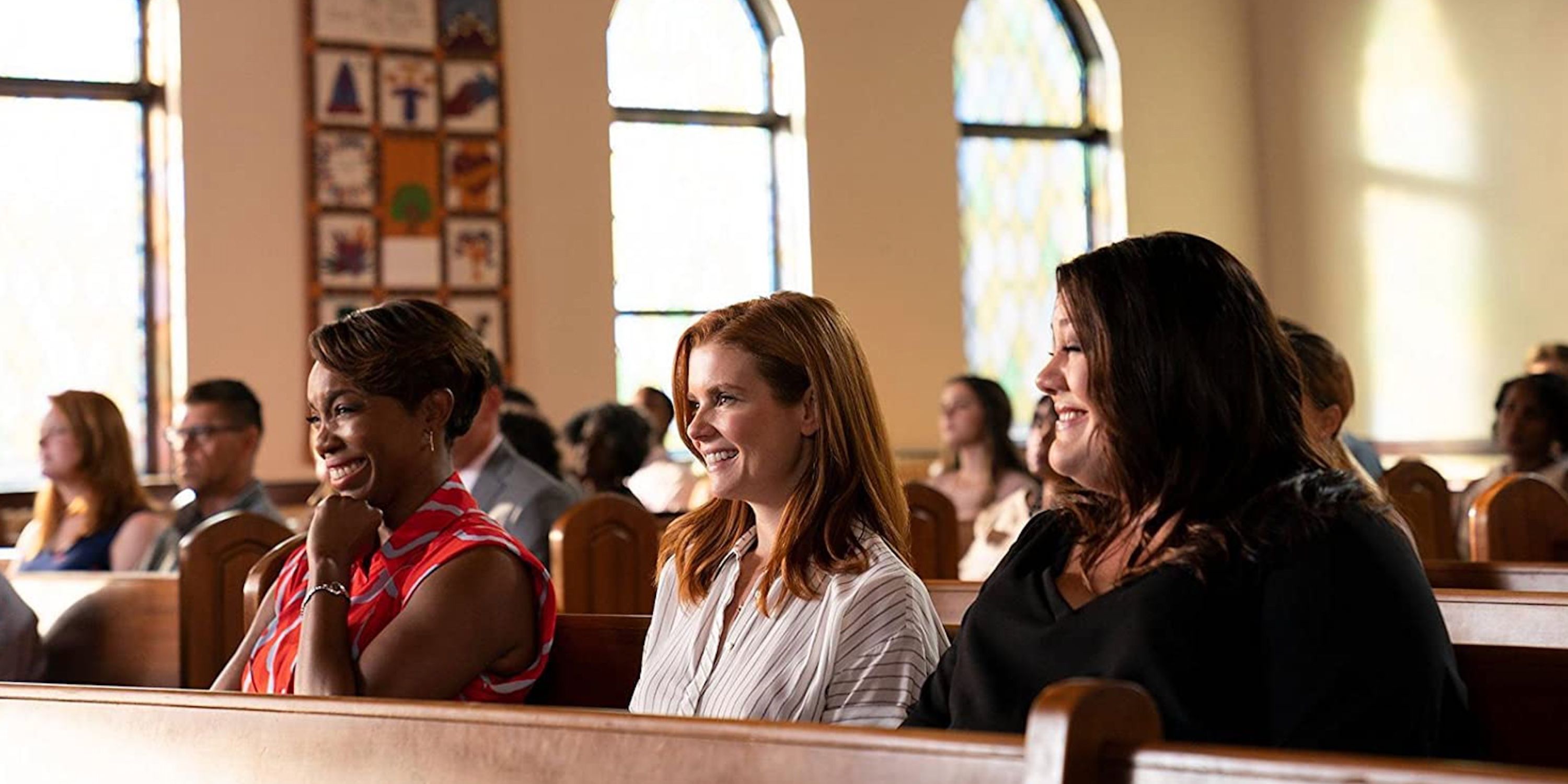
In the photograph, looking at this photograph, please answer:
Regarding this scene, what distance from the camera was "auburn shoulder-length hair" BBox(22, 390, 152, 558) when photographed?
4.98 m

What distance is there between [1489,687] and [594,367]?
23.0ft

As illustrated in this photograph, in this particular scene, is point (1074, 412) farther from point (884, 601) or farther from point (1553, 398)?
point (1553, 398)

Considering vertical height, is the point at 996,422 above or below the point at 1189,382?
below

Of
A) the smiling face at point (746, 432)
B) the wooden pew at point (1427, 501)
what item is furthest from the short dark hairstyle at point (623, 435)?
the smiling face at point (746, 432)

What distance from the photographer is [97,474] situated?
16.4 ft

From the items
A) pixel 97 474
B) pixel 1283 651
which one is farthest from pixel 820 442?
pixel 97 474

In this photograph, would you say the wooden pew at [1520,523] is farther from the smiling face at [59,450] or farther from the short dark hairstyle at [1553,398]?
the smiling face at [59,450]

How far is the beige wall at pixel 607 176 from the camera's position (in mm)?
8180

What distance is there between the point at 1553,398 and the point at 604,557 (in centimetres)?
374

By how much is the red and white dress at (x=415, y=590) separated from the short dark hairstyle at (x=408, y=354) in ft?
0.45

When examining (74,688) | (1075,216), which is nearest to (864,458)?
(74,688)

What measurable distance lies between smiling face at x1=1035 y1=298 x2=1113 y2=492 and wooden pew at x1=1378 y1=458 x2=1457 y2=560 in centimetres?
334

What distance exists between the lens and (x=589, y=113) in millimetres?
8953

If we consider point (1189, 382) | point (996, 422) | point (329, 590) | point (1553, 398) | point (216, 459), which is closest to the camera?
point (1189, 382)
